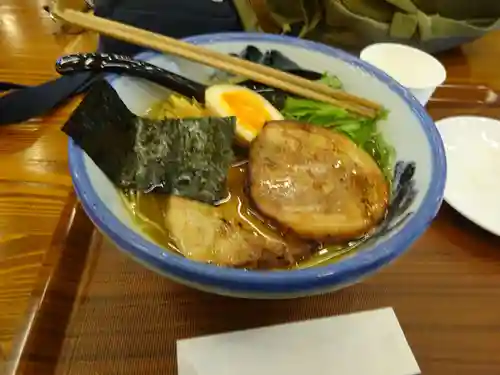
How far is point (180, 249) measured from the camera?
0.80m

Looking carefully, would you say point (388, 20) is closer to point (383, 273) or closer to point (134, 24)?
point (134, 24)

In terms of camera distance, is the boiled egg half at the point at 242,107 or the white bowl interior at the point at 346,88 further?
the boiled egg half at the point at 242,107

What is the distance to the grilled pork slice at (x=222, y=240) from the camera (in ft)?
2.56

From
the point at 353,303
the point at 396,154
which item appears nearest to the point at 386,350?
the point at 353,303

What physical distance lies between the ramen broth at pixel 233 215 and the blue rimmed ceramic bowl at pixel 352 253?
0.03 meters

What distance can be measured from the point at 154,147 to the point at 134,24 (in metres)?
0.56

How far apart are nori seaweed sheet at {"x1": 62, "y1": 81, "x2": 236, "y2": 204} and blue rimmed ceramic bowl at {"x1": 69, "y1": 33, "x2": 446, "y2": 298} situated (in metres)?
0.04

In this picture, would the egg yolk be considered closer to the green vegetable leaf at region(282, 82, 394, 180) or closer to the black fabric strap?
the green vegetable leaf at region(282, 82, 394, 180)

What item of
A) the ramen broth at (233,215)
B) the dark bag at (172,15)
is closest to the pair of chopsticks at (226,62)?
the ramen broth at (233,215)

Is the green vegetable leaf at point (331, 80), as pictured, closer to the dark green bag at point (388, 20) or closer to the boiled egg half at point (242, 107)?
the boiled egg half at point (242, 107)

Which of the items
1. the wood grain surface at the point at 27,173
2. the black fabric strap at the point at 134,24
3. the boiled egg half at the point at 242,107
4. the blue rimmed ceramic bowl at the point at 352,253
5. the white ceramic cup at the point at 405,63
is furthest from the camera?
the white ceramic cup at the point at 405,63

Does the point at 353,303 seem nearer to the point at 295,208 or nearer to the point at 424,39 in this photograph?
the point at 295,208

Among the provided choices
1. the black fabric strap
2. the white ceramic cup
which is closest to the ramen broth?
the black fabric strap

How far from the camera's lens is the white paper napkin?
782 millimetres
